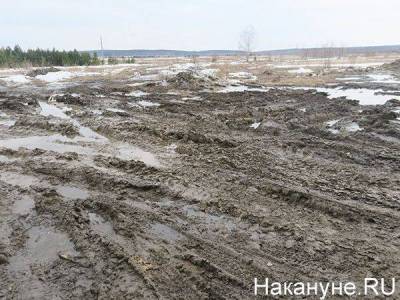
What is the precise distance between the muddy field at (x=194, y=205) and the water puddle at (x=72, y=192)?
0.05 m

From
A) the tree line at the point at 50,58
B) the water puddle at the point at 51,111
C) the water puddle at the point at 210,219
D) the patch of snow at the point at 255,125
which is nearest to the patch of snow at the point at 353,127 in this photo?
the patch of snow at the point at 255,125

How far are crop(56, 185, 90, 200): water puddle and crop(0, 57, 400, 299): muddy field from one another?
0.15ft

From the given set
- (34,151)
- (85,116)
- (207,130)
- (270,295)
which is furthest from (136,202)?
(85,116)

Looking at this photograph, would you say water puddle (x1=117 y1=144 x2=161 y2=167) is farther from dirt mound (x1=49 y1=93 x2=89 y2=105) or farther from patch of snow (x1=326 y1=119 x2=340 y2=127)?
dirt mound (x1=49 y1=93 x2=89 y2=105)

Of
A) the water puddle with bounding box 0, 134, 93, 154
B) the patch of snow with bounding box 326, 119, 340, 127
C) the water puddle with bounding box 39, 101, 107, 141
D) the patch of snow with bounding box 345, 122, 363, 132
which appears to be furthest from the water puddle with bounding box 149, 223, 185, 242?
the patch of snow with bounding box 326, 119, 340, 127

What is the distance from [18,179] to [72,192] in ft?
5.23

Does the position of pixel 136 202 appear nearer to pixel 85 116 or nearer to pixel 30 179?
pixel 30 179

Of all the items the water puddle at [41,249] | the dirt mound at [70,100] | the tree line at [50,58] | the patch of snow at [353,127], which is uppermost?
the tree line at [50,58]

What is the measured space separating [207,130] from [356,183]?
537 centimetres

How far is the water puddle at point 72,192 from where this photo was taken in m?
6.82

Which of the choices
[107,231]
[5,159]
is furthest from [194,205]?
[5,159]

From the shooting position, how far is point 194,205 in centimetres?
642

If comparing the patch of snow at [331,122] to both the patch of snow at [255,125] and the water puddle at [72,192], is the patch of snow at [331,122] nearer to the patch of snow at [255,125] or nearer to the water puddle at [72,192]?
the patch of snow at [255,125]

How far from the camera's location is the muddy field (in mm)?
4449
